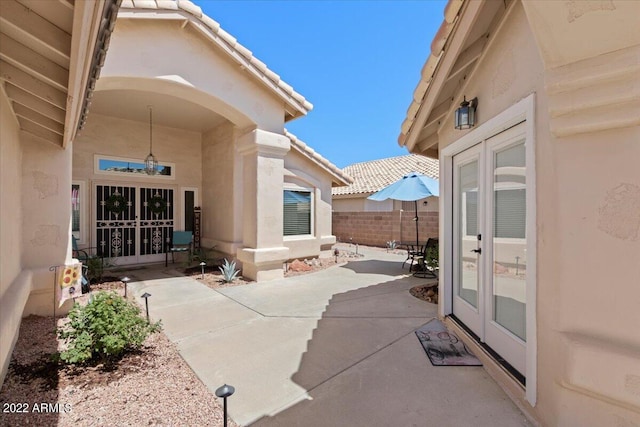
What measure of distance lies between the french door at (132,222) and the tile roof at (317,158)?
492 centimetres

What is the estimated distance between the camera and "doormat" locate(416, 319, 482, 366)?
3.69 metres

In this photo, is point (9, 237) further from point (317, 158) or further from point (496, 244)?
point (317, 158)

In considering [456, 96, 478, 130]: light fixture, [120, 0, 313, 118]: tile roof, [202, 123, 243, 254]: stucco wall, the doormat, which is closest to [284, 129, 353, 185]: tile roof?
[120, 0, 313, 118]: tile roof

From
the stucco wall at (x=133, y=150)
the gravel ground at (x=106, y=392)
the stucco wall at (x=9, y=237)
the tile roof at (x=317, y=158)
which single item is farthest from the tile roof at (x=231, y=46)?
the gravel ground at (x=106, y=392)

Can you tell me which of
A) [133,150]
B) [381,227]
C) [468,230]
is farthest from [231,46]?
[381,227]

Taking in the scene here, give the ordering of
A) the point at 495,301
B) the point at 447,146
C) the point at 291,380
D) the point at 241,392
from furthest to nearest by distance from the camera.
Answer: the point at 447,146, the point at 495,301, the point at 291,380, the point at 241,392

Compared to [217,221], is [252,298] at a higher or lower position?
lower

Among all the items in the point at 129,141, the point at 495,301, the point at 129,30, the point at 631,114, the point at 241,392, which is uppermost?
the point at 129,30

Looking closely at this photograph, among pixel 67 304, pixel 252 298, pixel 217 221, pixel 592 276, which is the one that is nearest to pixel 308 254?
pixel 217 221

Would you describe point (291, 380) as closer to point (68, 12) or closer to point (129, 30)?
point (68, 12)

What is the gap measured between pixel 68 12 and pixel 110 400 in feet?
11.5

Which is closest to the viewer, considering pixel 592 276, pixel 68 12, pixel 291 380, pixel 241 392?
pixel 592 276

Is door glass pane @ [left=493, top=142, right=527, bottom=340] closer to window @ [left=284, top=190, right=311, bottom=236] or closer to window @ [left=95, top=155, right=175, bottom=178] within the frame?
window @ [left=284, top=190, right=311, bottom=236]

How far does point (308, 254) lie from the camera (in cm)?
1036
